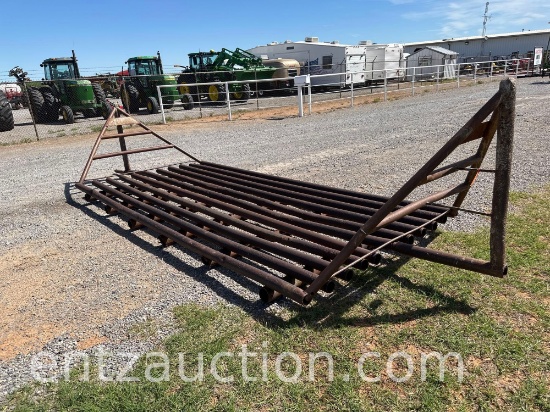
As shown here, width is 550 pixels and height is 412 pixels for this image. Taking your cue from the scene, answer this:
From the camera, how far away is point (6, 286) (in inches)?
134

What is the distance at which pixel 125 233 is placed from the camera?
14.6 feet

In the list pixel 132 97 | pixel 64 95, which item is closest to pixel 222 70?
pixel 132 97

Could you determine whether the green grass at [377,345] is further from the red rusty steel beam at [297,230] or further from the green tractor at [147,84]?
the green tractor at [147,84]

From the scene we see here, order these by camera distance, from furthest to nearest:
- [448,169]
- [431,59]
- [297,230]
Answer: [431,59] < [297,230] < [448,169]

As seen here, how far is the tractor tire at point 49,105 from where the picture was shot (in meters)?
16.3

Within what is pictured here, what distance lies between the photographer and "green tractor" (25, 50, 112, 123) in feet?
52.5

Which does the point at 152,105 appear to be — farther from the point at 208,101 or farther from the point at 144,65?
the point at 144,65

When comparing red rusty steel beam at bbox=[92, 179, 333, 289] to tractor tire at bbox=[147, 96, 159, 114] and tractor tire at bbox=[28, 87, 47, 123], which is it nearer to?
tractor tire at bbox=[147, 96, 159, 114]

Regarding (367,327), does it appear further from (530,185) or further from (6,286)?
(530,185)

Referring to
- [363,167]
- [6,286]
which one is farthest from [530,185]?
[6,286]

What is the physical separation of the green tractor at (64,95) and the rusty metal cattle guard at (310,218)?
39.7ft

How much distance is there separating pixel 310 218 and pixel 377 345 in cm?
170

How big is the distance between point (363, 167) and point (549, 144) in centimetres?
368

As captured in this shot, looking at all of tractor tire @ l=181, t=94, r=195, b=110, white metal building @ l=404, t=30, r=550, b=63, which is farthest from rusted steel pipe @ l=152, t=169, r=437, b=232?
white metal building @ l=404, t=30, r=550, b=63
